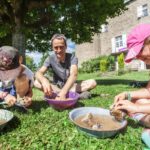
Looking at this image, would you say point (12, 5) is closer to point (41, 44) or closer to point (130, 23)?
point (41, 44)

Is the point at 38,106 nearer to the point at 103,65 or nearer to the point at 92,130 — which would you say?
the point at 92,130

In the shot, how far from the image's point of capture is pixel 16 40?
12.8m

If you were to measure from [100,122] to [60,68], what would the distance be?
2130 millimetres

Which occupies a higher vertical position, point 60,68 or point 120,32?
point 120,32

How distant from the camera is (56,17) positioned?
14.2 metres

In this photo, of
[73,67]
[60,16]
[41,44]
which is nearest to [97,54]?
[41,44]

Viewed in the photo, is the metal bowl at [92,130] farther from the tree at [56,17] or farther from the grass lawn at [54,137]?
the tree at [56,17]

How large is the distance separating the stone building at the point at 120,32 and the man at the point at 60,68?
24.8 metres

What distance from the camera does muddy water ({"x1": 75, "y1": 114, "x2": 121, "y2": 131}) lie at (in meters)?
3.69

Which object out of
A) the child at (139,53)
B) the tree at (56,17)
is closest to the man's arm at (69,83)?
the child at (139,53)

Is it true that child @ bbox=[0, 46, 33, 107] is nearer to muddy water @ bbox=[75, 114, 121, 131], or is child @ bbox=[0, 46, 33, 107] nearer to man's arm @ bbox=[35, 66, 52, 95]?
man's arm @ bbox=[35, 66, 52, 95]

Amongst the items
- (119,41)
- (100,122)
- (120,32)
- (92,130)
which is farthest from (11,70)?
(119,41)

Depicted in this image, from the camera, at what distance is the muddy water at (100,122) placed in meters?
3.69

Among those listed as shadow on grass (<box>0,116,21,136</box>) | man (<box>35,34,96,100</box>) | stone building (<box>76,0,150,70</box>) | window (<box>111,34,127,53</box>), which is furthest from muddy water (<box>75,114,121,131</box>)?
window (<box>111,34,127,53</box>)
